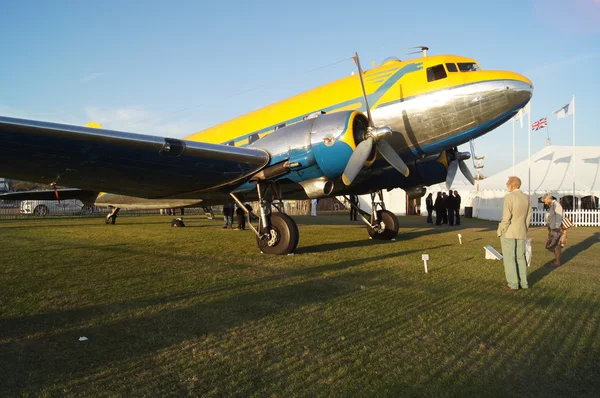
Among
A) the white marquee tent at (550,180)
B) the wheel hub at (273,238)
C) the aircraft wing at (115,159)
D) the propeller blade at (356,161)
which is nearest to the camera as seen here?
the aircraft wing at (115,159)

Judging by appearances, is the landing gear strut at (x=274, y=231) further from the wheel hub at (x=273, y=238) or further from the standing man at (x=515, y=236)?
the standing man at (x=515, y=236)

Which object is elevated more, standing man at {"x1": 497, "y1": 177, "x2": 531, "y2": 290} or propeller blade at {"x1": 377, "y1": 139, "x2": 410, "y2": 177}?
propeller blade at {"x1": 377, "y1": 139, "x2": 410, "y2": 177}

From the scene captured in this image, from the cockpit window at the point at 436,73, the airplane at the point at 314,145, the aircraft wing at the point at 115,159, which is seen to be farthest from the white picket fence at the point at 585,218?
the aircraft wing at the point at 115,159

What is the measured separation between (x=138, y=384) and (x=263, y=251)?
6.52 meters

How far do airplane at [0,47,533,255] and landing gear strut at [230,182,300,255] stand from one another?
0.02 meters

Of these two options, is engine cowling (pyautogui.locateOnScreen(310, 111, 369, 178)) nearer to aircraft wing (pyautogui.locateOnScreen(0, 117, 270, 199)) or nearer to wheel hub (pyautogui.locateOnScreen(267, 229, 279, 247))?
aircraft wing (pyautogui.locateOnScreen(0, 117, 270, 199))

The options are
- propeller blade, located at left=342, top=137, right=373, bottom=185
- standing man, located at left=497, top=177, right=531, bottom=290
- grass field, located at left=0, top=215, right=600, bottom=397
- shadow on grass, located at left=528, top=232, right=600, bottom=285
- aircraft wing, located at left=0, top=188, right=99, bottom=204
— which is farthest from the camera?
aircraft wing, located at left=0, top=188, right=99, bottom=204

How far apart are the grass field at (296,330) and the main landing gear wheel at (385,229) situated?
4938 mm

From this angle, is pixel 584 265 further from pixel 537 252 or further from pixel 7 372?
pixel 7 372

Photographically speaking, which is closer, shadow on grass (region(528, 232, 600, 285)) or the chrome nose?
shadow on grass (region(528, 232, 600, 285))

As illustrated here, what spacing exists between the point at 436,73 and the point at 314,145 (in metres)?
3.39

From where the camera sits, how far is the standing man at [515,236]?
5953 millimetres

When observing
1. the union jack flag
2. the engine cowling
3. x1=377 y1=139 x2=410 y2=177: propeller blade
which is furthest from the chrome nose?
the union jack flag

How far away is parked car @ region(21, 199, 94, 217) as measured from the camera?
37.8 meters
